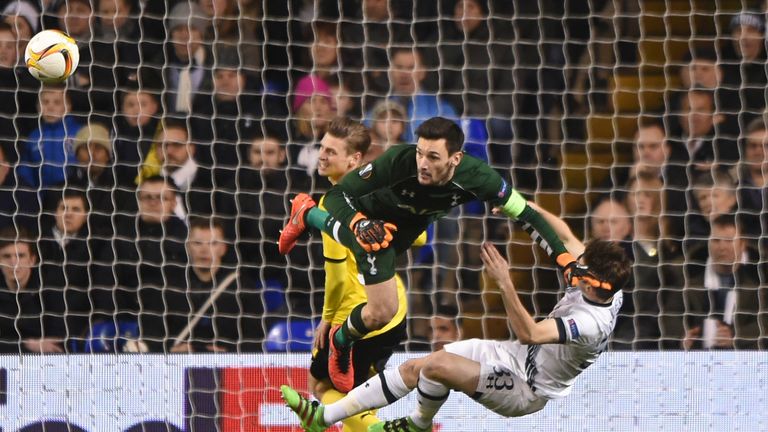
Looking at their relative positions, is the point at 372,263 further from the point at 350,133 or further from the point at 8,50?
the point at 8,50

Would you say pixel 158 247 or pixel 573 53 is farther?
pixel 573 53

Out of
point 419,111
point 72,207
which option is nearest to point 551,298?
point 419,111

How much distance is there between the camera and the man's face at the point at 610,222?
8.05 meters

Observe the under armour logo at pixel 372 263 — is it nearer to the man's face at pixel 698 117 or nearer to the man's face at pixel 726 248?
Answer: the man's face at pixel 726 248

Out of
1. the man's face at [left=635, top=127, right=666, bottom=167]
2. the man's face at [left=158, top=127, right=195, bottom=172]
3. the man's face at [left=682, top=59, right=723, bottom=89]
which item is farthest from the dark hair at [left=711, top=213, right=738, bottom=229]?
the man's face at [left=158, top=127, right=195, bottom=172]

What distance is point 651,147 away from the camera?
831cm

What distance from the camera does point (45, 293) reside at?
7930 millimetres

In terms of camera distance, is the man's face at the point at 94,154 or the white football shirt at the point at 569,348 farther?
the man's face at the point at 94,154

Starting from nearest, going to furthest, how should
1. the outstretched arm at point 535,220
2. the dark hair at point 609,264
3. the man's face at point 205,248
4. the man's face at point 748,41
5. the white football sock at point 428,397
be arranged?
the dark hair at point 609,264
the white football sock at point 428,397
the outstretched arm at point 535,220
the man's face at point 205,248
the man's face at point 748,41

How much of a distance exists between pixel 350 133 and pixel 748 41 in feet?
9.81

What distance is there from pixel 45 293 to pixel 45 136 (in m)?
0.98

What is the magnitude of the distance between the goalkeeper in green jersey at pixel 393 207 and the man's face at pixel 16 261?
6.50ft

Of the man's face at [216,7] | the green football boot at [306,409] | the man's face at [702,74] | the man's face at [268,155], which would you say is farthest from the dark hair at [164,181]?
the man's face at [702,74]

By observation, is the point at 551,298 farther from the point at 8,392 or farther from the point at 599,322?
the point at 8,392
